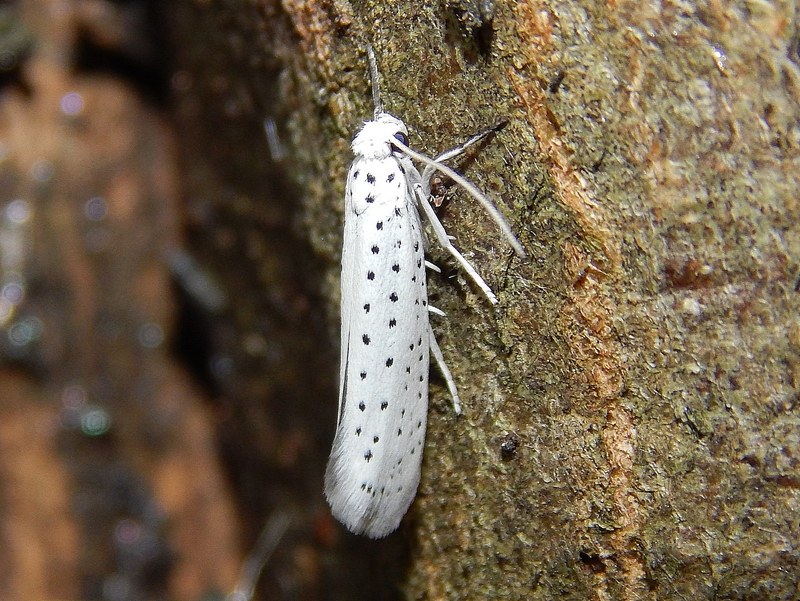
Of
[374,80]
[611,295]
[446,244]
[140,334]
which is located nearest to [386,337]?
[446,244]

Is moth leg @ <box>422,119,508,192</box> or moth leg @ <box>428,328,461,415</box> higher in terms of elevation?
moth leg @ <box>422,119,508,192</box>

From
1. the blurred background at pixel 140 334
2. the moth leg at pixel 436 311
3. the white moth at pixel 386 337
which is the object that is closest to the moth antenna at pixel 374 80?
the white moth at pixel 386 337

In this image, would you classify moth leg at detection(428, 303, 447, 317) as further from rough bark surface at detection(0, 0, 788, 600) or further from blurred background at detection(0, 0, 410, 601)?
blurred background at detection(0, 0, 410, 601)

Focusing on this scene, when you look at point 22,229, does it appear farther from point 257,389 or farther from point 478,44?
point 478,44

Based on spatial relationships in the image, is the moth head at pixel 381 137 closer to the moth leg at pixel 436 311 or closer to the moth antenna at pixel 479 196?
the moth antenna at pixel 479 196

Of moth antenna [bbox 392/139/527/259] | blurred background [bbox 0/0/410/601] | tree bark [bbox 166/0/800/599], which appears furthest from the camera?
blurred background [bbox 0/0/410/601]

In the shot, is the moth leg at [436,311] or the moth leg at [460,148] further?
the moth leg at [436,311]

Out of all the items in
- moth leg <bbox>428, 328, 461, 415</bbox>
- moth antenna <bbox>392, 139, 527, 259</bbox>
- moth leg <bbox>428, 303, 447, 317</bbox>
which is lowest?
moth leg <bbox>428, 328, 461, 415</bbox>

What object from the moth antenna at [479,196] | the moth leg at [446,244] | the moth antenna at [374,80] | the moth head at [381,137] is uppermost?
the moth antenna at [374,80]

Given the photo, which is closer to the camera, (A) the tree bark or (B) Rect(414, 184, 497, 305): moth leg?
(A) the tree bark

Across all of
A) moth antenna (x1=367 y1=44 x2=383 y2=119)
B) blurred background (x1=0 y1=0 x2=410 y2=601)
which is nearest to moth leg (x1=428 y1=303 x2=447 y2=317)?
moth antenna (x1=367 y1=44 x2=383 y2=119)
